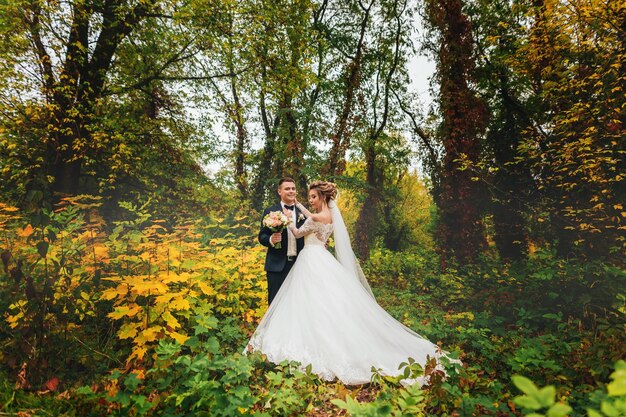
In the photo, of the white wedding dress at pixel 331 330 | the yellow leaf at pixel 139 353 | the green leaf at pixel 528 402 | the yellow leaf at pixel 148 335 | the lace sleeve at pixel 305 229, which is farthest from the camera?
the lace sleeve at pixel 305 229

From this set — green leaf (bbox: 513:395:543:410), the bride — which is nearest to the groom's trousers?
the bride

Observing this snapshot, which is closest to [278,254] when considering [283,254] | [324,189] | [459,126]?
[283,254]

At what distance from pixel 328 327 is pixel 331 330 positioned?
5 centimetres

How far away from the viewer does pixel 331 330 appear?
393cm

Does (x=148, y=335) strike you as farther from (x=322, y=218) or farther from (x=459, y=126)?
(x=459, y=126)

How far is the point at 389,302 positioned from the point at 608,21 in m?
6.90

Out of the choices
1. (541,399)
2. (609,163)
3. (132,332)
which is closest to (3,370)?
(132,332)

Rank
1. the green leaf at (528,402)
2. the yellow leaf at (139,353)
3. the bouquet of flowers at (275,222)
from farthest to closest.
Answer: the bouquet of flowers at (275,222)
the yellow leaf at (139,353)
the green leaf at (528,402)

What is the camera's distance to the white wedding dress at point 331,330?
373 cm

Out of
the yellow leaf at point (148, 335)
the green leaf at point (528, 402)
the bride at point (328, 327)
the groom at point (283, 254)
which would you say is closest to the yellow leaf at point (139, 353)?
the yellow leaf at point (148, 335)

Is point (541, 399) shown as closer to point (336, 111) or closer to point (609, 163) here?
point (609, 163)

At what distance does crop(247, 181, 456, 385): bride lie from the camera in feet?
12.3

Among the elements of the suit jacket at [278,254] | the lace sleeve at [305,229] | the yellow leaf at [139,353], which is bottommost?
the yellow leaf at [139,353]

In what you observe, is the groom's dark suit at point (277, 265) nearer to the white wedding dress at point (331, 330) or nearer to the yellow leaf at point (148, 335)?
the white wedding dress at point (331, 330)
